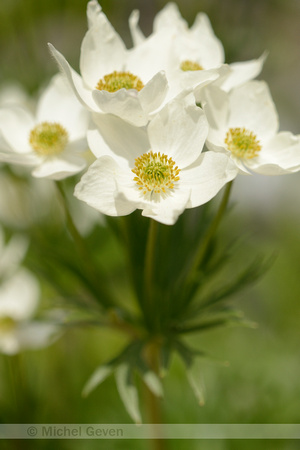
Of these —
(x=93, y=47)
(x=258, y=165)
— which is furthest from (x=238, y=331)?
(x=93, y=47)

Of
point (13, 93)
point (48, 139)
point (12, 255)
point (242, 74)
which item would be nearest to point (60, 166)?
point (48, 139)

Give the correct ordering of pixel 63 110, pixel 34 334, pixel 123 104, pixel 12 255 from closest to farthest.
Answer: pixel 123 104 → pixel 63 110 → pixel 34 334 → pixel 12 255

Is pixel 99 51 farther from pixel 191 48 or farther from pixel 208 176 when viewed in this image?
pixel 208 176

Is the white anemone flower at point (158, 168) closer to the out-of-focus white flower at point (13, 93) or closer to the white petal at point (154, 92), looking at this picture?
the white petal at point (154, 92)

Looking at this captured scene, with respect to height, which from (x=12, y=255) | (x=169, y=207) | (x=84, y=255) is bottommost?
(x=12, y=255)

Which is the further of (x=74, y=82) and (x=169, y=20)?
(x=169, y=20)

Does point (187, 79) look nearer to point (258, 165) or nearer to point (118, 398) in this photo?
point (258, 165)
